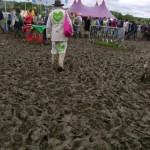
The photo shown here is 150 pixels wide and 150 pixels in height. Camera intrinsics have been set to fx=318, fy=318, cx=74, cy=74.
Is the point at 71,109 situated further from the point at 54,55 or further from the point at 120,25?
the point at 120,25

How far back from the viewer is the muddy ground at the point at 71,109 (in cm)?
451

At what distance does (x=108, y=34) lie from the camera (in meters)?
20.2

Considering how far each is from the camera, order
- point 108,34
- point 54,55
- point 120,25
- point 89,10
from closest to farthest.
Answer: point 54,55 → point 108,34 → point 89,10 → point 120,25

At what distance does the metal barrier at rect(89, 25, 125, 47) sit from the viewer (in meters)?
19.7

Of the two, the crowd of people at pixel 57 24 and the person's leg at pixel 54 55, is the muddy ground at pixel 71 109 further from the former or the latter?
the crowd of people at pixel 57 24

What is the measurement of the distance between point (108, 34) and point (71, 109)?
1485 cm

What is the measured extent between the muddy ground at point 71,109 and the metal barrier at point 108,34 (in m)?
10.1

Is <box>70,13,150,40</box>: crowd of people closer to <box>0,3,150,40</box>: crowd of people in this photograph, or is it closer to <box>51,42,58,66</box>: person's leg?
<box>0,3,150,40</box>: crowd of people

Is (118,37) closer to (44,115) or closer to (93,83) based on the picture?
(93,83)

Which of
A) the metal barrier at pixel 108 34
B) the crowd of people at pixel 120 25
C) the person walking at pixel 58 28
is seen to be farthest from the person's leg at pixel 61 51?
the crowd of people at pixel 120 25

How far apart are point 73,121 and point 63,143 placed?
2.94 ft

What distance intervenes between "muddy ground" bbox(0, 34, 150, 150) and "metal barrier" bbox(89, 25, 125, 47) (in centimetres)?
1011

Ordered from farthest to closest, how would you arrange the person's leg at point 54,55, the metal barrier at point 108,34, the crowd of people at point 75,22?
1. the metal barrier at point 108,34
2. the crowd of people at point 75,22
3. the person's leg at point 54,55

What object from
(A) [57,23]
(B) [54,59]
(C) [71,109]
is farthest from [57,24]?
(C) [71,109]
